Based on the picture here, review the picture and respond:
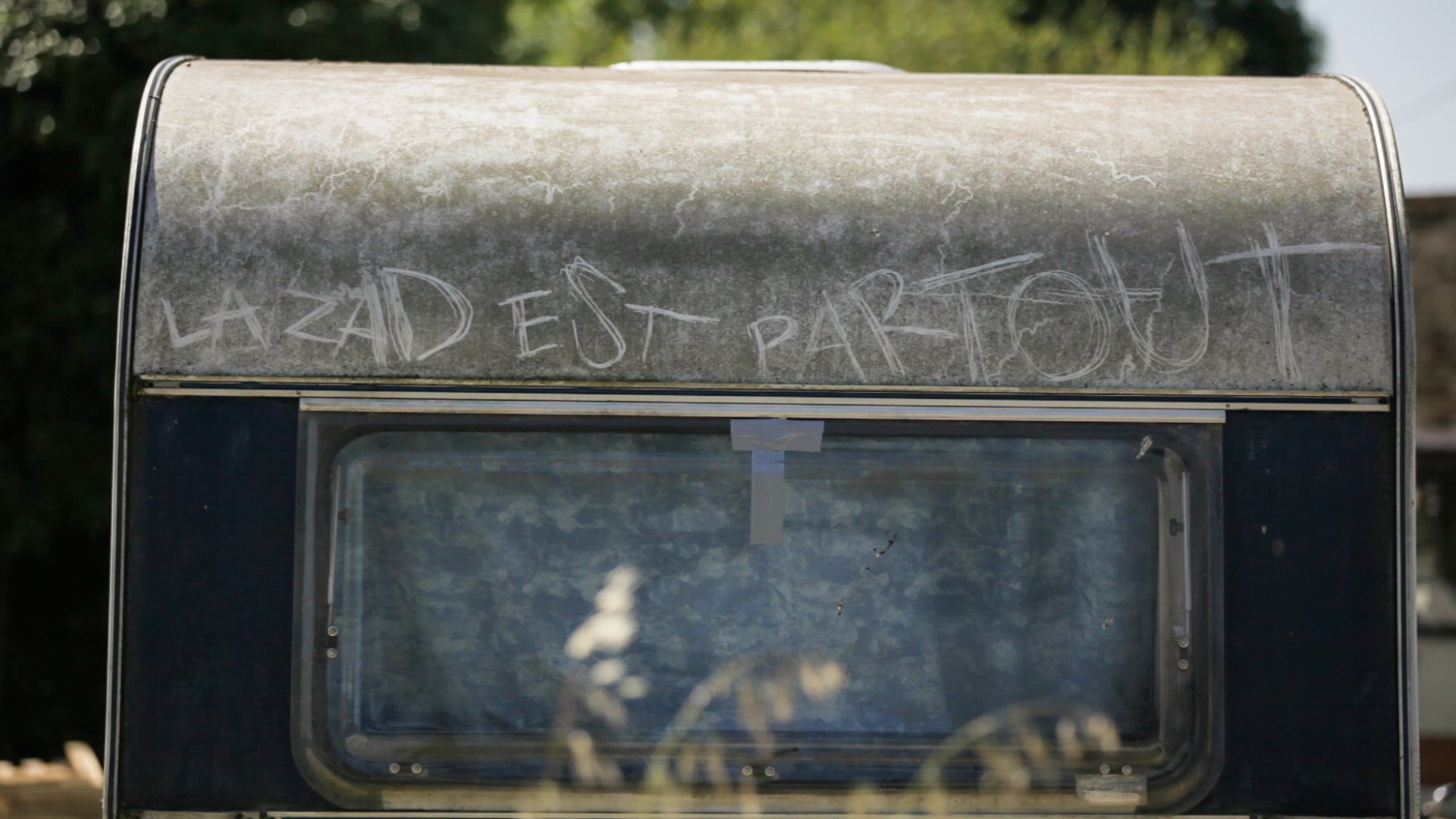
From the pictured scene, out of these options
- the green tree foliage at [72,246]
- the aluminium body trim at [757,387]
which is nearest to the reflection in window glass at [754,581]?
the aluminium body trim at [757,387]

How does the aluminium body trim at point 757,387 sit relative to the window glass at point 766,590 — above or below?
above

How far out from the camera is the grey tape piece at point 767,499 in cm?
264

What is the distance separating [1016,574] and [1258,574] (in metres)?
0.45

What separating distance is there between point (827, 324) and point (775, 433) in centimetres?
23

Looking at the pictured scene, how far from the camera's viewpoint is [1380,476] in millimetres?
2607

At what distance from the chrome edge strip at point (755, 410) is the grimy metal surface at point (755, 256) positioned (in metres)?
0.05

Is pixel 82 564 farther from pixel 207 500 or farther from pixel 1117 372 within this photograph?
pixel 1117 372

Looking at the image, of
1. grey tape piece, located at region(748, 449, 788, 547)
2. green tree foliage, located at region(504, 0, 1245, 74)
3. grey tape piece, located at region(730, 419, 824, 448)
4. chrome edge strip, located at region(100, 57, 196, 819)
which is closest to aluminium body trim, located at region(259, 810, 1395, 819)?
chrome edge strip, located at region(100, 57, 196, 819)

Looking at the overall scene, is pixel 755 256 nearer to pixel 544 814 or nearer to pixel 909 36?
pixel 544 814

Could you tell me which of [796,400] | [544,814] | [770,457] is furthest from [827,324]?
[544,814]

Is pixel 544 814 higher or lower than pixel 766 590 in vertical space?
lower

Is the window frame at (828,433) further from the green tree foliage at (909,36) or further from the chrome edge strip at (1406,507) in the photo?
the green tree foliage at (909,36)

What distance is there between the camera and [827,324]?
2607 mm

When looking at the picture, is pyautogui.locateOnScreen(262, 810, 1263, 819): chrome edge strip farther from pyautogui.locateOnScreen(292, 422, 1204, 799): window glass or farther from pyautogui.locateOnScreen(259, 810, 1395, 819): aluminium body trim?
pyautogui.locateOnScreen(292, 422, 1204, 799): window glass
